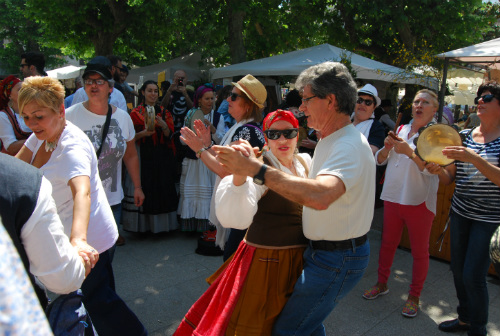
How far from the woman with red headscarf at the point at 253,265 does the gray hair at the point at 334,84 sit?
0.49 m

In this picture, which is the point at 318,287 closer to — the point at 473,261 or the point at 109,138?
the point at 473,261

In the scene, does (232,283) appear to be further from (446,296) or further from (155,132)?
(155,132)

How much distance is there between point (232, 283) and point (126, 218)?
3.27 metres

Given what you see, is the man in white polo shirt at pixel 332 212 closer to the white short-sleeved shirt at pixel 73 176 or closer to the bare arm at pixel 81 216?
the bare arm at pixel 81 216

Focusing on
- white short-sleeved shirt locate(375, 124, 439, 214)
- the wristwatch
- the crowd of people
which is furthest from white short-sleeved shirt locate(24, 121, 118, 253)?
white short-sleeved shirt locate(375, 124, 439, 214)

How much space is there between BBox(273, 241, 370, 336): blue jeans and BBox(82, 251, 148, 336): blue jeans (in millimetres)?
1079

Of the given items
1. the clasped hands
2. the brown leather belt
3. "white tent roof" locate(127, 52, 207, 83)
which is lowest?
the brown leather belt

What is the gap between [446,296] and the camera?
12.3 ft

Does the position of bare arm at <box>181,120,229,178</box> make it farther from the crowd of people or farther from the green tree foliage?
the green tree foliage

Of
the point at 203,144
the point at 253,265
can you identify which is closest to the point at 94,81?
the point at 203,144

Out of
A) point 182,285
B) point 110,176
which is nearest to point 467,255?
point 182,285

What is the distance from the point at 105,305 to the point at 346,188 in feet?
5.53

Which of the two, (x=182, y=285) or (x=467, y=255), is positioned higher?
(x=467, y=255)

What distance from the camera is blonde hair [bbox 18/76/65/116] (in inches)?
79.2
